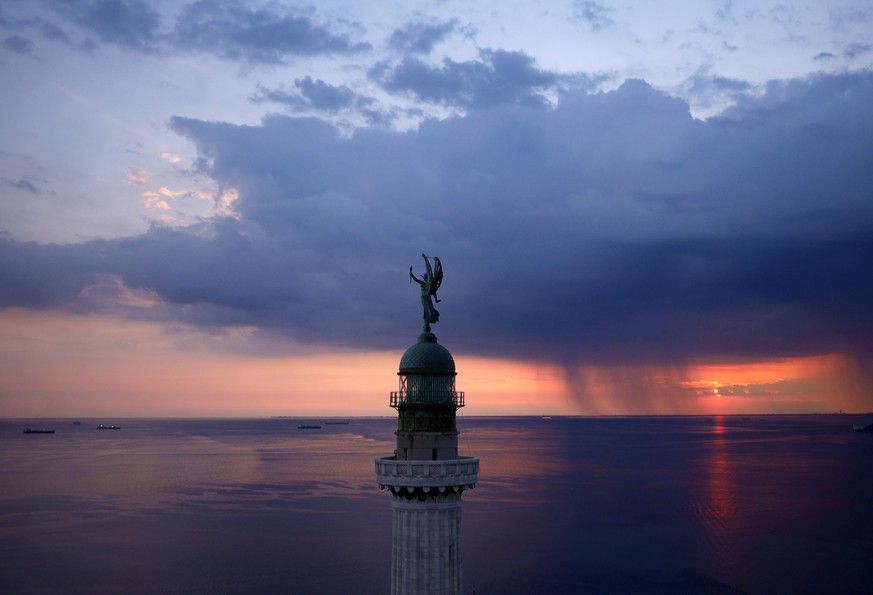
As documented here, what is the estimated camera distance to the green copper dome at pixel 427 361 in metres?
26.3

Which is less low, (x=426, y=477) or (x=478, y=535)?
(x=426, y=477)

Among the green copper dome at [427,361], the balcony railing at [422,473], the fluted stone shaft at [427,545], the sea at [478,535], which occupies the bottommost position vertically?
the sea at [478,535]

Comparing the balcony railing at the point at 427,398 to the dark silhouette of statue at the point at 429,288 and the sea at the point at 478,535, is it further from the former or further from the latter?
the sea at the point at 478,535

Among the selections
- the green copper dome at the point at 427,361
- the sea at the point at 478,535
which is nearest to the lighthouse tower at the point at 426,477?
the green copper dome at the point at 427,361

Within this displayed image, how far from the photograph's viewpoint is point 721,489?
13725 cm

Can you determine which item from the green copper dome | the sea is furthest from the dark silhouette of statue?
the sea

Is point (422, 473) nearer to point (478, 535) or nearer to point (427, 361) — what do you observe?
point (427, 361)

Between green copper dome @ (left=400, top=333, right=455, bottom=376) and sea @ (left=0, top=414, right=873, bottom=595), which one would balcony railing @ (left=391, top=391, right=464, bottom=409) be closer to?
green copper dome @ (left=400, top=333, right=455, bottom=376)

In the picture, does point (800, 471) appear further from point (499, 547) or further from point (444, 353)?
point (444, 353)

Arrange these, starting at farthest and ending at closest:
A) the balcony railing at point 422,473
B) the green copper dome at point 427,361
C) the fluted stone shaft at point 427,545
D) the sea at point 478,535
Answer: the sea at point 478,535, the green copper dome at point 427,361, the balcony railing at point 422,473, the fluted stone shaft at point 427,545

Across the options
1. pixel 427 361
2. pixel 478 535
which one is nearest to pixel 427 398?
pixel 427 361

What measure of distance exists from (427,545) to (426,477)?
2417 mm

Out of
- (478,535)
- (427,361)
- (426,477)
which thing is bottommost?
(478,535)

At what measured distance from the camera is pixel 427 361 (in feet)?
86.5
